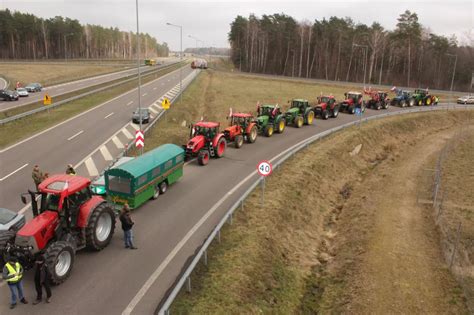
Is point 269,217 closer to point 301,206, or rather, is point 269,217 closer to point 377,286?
point 301,206

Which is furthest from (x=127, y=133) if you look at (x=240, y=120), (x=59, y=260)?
(x=59, y=260)

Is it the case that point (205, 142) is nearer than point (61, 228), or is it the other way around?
point (61, 228)

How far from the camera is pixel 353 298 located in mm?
12906

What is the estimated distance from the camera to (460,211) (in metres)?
20.1

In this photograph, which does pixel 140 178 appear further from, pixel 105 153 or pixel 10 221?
pixel 105 153

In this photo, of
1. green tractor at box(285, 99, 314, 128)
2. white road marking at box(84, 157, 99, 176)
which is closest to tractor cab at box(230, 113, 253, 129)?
green tractor at box(285, 99, 314, 128)

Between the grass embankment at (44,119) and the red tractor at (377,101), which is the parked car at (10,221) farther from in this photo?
the red tractor at (377,101)

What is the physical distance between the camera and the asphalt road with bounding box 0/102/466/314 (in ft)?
33.5

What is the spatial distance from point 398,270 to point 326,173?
34.1ft

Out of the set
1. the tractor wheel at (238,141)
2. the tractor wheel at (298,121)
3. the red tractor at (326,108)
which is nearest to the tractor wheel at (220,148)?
the tractor wheel at (238,141)

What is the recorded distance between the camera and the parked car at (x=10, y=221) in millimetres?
12540

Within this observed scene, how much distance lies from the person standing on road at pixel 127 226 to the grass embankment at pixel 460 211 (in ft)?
39.0

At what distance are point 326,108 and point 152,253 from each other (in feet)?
93.2

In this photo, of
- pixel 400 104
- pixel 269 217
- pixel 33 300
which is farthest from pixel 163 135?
pixel 400 104
